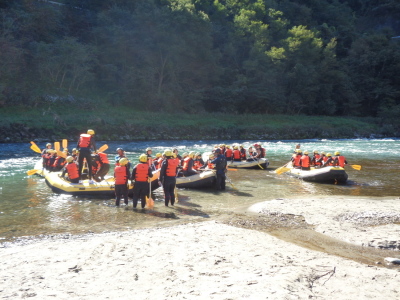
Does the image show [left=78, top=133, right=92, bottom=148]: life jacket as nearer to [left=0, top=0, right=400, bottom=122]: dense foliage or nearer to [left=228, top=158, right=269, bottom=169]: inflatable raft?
[left=228, top=158, right=269, bottom=169]: inflatable raft

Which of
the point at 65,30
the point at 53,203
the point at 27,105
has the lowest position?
the point at 53,203

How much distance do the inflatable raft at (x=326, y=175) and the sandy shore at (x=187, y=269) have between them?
7.05 metres

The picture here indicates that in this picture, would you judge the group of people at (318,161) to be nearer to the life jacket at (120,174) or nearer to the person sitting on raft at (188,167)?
the person sitting on raft at (188,167)

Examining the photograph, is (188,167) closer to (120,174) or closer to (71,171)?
(120,174)

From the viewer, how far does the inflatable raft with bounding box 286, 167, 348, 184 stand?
14570 mm

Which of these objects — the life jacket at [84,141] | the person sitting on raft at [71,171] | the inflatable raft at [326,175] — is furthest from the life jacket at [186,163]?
the inflatable raft at [326,175]

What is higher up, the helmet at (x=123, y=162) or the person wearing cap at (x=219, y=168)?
the helmet at (x=123, y=162)

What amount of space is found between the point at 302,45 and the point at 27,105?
3685cm

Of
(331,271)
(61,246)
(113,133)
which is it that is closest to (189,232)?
(61,246)

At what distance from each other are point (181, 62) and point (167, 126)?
12.0 meters

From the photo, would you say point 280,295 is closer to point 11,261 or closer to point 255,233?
point 255,233

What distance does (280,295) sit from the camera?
468 cm

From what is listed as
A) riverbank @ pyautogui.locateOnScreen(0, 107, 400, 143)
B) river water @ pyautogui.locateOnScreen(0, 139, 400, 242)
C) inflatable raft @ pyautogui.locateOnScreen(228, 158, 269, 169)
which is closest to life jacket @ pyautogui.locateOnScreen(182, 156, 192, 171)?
river water @ pyautogui.locateOnScreen(0, 139, 400, 242)

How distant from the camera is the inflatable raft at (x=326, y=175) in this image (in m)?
14.6
